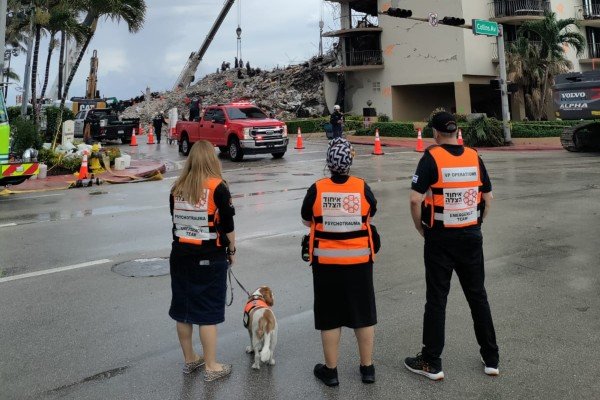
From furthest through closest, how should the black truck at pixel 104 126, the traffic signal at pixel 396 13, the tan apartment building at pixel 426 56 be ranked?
the tan apartment building at pixel 426 56
the black truck at pixel 104 126
the traffic signal at pixel 396 13

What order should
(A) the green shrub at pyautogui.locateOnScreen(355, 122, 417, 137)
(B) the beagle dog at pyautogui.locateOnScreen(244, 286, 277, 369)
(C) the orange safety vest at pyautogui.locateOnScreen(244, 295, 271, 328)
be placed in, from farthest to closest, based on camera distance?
(A) the green shrub at pyautogui.locateOnScreen(355, 122, 417, 137) → (C) the orange safety vest at pyautogui.locateOnScreen(244, 295, 271, 328) → (B) the beagle dog at pyautogui.locateOnScreen(244, 286, 277, 369)

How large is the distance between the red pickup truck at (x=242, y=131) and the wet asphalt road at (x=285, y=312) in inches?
414

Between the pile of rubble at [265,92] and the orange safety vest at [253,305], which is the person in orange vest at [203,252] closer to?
the orange safety vest at [253,305]

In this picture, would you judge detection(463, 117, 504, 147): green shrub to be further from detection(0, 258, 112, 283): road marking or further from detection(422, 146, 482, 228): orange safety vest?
detection(422, 146, 482, 228): orange safety vest

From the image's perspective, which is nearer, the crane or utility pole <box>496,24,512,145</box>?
utility pole <box>496,24,512,145</box>

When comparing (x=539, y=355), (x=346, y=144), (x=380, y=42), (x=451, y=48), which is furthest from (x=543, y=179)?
(x=380, y=42)

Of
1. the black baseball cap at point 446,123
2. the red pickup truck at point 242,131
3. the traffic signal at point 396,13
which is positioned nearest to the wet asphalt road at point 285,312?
the black baseball cap at point 446,123

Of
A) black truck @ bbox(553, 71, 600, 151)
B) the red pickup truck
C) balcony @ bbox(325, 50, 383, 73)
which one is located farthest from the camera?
balcony @ bbox(325, 50, 383, 73)

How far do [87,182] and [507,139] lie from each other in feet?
64.7

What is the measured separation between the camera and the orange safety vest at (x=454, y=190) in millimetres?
4023

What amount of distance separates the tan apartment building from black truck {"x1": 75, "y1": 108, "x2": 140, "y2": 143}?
54.0 ft

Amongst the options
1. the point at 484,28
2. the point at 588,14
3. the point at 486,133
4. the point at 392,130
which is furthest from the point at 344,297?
the point at 588,14

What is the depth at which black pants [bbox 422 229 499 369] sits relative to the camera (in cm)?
405

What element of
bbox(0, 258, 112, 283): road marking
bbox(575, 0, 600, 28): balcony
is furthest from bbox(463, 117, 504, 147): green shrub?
bbox(0, 258, 112, 283): road marking
